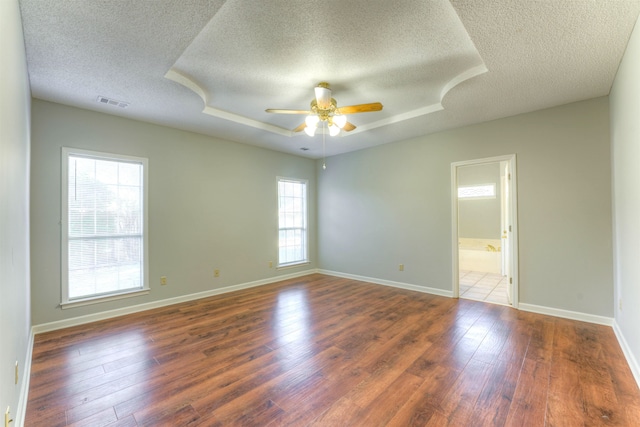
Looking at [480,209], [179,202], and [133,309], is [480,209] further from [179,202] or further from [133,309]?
[133,309]

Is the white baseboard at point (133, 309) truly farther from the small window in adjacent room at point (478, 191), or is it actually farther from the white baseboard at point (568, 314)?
the small window in adjacent room at point (478, 191)

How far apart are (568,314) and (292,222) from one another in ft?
15.1

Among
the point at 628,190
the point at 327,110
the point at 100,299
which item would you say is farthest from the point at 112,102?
the point at 628,190

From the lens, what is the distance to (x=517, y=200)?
3832 millimetres

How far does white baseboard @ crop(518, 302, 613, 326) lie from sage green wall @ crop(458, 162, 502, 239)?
12.0 ft

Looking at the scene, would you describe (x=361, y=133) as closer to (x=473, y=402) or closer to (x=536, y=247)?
(x=536, y=247)

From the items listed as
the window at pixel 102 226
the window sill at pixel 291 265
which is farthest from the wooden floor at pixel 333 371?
the window sill at pixel 291 265

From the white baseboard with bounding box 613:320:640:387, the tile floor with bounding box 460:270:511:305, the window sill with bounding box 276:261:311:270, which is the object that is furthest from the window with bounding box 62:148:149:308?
the white baseboard with bounding box 613:320:640:387

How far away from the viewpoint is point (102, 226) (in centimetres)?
360

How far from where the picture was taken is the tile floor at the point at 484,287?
4.35 metres

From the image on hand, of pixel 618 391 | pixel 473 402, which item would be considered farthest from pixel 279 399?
pixel 618 391

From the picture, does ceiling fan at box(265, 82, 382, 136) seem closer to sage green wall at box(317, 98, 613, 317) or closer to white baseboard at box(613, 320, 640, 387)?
sage green wall at box(317, 98, 613, 317)

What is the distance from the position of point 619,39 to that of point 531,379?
273cm

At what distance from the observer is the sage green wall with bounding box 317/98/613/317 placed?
10.8 feet
